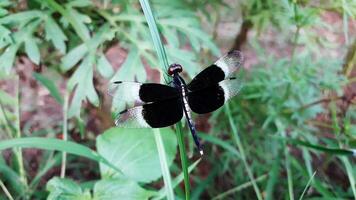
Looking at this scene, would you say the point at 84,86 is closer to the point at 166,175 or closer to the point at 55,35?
the point at 55,35

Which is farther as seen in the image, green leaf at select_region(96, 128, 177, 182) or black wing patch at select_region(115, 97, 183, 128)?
green leaf at select_region(96, 128, 177, 182)

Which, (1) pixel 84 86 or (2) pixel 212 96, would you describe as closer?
(2) pixel 212 96

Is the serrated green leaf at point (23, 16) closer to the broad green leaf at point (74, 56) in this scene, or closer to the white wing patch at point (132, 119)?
the broad green leaf at point (74, 56)

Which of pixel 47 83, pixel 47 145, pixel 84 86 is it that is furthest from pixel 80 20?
pixel 47 145

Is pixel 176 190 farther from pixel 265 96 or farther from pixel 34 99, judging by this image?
pixel 34 99

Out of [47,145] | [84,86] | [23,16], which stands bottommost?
[47,145]

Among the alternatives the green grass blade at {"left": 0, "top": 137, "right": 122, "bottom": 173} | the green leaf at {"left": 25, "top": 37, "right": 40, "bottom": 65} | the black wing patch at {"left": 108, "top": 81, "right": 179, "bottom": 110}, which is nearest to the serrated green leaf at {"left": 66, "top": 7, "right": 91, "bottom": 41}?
the green leaf at {"left": 25, "top": 37, "right": 40, "bottom": 65}

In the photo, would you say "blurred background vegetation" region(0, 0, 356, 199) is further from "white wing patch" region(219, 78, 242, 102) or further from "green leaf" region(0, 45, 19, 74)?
"white wing patch" region(219, 78, 242, 102)
